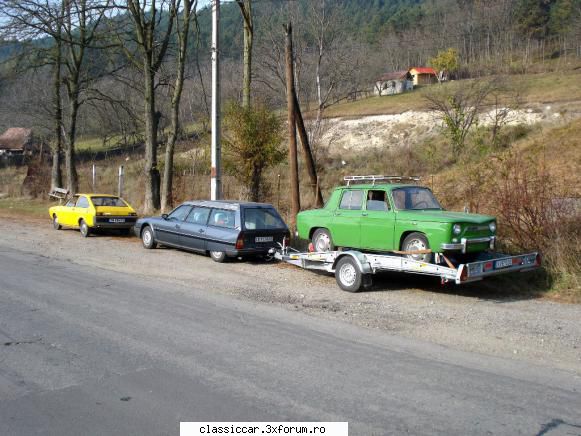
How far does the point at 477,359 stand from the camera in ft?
22.2

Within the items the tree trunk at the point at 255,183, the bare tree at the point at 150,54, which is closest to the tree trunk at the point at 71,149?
the bare tree at the point at 150,54

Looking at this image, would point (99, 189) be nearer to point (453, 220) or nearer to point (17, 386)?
point (453, 220)

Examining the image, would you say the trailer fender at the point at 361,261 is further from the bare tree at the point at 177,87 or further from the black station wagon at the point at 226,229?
the bare tree at the point at 177,87

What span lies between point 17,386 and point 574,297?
8.86 metres

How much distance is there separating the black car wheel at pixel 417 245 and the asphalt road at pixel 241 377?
267 cm

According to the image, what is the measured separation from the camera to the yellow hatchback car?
1877cm

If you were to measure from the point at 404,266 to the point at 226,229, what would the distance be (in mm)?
5237

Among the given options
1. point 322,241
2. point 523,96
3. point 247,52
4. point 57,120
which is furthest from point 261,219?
point 523,96

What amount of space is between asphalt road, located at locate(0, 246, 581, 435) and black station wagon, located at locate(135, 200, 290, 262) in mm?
4699

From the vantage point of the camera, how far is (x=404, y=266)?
1006 cm

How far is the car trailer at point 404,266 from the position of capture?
31.4ft

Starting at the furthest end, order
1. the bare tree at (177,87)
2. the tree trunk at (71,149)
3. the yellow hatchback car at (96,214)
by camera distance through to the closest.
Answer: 1. the tree trunk at (71,149)
2. the bare tree at (177,87)
3. the yellow hatchback car at (96,214)

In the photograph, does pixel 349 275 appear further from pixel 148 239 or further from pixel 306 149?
pixel 306 149

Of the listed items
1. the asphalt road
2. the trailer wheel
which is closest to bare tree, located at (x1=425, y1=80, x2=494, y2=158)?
the trailer wheel
